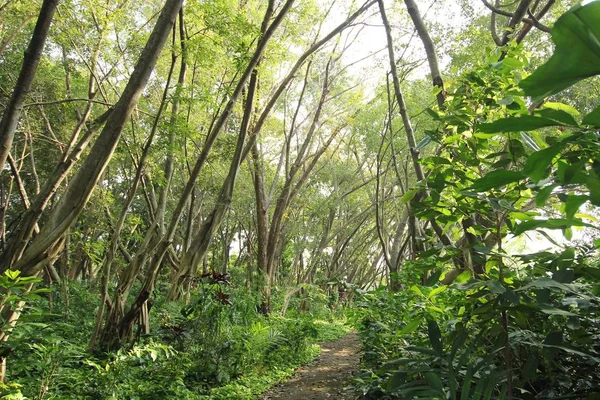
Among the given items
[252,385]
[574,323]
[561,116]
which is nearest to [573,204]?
[561,116]

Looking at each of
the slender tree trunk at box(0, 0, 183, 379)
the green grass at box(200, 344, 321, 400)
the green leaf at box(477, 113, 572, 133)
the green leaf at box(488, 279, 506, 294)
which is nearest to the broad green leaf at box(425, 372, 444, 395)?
the green leaf at box(488, 279, 506, 294)

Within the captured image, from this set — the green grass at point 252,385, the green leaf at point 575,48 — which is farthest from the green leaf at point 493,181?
the green grass at point 252,385

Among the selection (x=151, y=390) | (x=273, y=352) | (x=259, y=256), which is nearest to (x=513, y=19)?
(x=151, y=390)

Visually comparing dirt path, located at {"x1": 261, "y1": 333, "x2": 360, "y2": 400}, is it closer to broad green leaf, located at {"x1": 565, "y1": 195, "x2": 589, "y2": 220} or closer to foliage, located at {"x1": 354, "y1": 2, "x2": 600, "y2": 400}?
foliage, located at {"x1": 354, "y1": 2, "x2": 600, "y2": 400}

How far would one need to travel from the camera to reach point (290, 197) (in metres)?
10.5

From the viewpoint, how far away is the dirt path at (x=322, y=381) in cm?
461

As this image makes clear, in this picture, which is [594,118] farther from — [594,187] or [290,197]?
[290,197]

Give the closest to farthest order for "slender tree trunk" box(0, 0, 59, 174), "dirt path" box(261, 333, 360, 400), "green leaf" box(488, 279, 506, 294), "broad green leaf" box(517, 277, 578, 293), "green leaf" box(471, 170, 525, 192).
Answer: "green leaf" box(471, 170, 525, 192) < "broad green leaf" box(517, 277, 578, 293) < "green leaf" box(488, 279, 506, 294) < "slender tree trunk" box(0, 0, 59, 174) < "dirt path" box(261, 333, 360, 400)

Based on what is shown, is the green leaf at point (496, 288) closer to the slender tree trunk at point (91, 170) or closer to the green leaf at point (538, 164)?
the green leaf at point (538, 164)

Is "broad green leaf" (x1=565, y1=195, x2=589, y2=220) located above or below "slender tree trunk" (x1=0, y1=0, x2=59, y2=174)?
below

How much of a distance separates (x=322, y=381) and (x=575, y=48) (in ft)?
17.7

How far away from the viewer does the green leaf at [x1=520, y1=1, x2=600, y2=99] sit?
22.0 inches

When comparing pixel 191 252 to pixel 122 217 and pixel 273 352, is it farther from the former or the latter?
pixel 273 352

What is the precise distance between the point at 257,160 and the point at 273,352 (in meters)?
4.52
